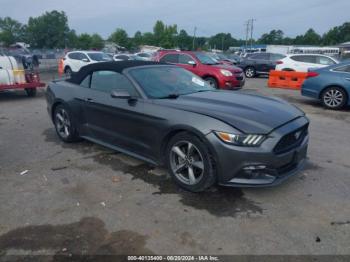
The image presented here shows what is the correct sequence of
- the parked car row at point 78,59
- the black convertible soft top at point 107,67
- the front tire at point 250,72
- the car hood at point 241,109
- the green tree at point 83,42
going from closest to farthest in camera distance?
1. the car hood at point 241,109
2. the black convertible soft top at point 107,67
3. the parked car row at point 78,59
4. the front tire at point 250,72
5. the green tree at point 83,42

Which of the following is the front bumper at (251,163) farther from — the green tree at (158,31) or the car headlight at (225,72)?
the green tree at (158,31)

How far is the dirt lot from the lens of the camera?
Answer: 3143mm

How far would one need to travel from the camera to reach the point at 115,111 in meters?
4.95

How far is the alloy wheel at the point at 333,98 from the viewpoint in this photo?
9.67 m

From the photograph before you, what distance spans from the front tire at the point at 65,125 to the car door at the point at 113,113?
0.53 meters

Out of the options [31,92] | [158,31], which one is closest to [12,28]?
[158,31]

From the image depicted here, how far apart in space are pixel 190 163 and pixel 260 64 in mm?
18443

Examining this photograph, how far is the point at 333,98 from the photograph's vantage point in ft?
32.1

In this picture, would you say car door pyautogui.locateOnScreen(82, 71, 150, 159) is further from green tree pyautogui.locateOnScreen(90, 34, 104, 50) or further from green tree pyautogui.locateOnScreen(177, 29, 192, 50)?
green tree pyautogui.locateOnScreen(177, 29, 192, 50)

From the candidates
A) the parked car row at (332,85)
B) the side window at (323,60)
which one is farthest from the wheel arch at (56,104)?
the side window at (323,60)

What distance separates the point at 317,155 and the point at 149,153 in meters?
2.94

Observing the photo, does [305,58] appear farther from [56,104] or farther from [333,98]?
[56,104]

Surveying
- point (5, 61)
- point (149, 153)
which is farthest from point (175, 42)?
point (149, 153)

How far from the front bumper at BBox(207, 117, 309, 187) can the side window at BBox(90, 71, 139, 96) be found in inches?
64.7
